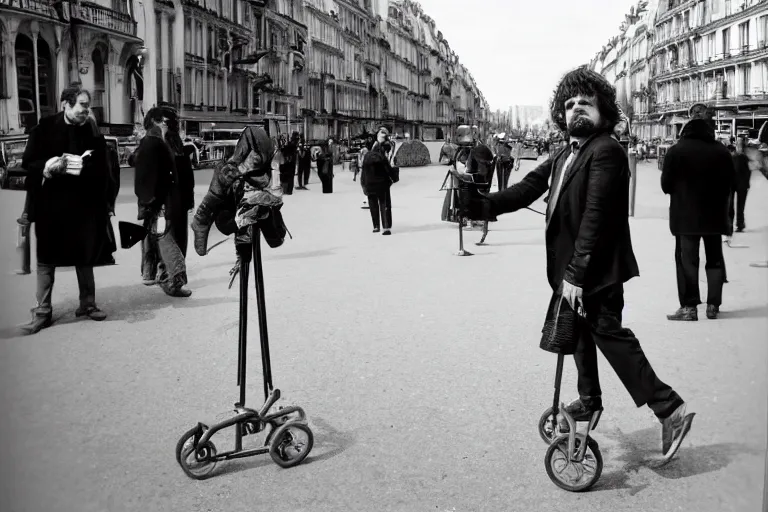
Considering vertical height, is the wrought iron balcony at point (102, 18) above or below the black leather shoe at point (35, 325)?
above

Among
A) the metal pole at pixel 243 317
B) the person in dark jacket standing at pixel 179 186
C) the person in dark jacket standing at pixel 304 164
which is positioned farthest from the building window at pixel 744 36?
the person in dark jacket standing at pixel 179 186

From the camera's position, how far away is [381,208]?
478 inches

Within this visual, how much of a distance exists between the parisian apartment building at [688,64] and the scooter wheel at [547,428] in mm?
1578

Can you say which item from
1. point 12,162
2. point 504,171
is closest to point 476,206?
point 12,162

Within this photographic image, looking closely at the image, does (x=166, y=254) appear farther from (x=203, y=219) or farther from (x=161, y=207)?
(x=203, y=219)

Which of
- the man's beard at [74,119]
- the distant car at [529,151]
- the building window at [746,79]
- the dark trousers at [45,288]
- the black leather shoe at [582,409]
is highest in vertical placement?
the building window at [746,79]

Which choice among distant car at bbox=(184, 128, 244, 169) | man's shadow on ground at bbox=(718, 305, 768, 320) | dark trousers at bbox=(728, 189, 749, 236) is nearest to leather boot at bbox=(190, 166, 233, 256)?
distant car at bbox=(184, 128, 244, 169)

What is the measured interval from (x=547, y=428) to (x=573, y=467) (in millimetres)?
443

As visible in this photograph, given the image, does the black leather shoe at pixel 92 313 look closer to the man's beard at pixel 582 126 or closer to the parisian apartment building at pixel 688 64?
the man's beard at pixel 582 126

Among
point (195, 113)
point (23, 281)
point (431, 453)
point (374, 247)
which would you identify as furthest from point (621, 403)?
point (374, 247)

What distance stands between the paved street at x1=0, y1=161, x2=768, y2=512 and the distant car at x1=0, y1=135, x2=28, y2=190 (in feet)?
0.29

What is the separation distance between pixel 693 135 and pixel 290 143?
2.37m

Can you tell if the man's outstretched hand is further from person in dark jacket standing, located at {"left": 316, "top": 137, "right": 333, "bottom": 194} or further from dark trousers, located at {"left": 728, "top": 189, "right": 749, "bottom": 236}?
person in dark jacket standing, located at {"left": 316, "top": 137, "right": 333, "bottom": 194}

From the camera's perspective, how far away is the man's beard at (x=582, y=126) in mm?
4336
